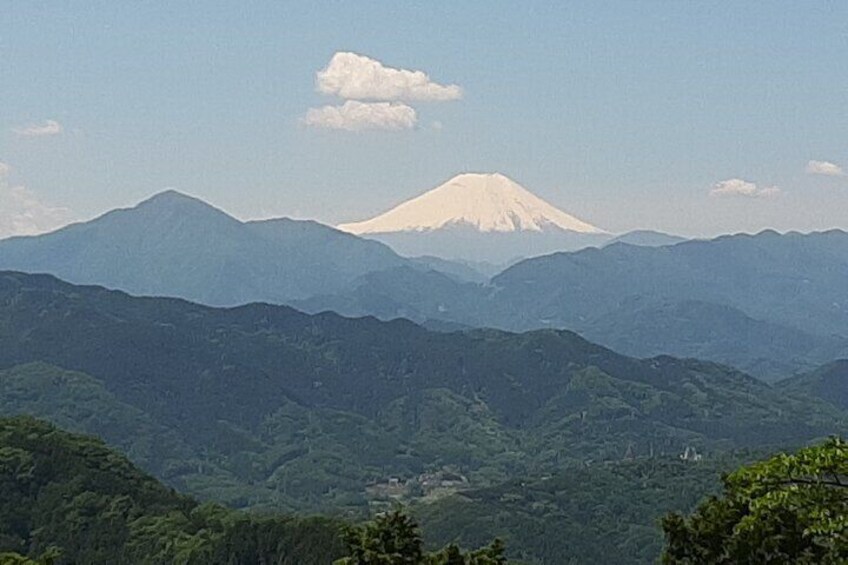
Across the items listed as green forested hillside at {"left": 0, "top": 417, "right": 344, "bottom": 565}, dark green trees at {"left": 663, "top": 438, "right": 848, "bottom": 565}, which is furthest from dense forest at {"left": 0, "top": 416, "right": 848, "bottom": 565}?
green forested hillside at {"left": 0, "top": 417, "right": 344, "bottom": 565}

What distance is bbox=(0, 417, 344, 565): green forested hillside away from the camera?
109 m

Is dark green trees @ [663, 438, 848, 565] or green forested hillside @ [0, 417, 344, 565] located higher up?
dark green trees @ [663, 438, 848, 565]

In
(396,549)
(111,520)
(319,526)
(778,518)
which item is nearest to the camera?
(778,518)

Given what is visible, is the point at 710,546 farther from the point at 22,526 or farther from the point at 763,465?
the point at 22,526

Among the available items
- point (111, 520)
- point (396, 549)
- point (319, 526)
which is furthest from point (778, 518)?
point (111, 520)

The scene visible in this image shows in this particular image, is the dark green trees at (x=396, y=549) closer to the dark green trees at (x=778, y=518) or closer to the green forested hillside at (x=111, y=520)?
the dark green trees at (x=778, y=518)

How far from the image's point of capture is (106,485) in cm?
13700

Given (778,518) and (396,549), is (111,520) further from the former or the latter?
(778,518)

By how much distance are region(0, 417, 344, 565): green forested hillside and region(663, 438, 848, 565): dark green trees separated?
246ft

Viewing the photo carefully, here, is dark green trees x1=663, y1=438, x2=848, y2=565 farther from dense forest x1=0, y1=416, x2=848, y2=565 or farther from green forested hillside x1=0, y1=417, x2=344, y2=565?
green forested hillside x1=0, y1=417, x2=344, y2=565

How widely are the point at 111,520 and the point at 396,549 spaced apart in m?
110

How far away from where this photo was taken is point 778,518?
19891mm

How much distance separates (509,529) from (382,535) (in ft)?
584

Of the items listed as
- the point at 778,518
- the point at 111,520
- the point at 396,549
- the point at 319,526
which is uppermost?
the point at 778,518
